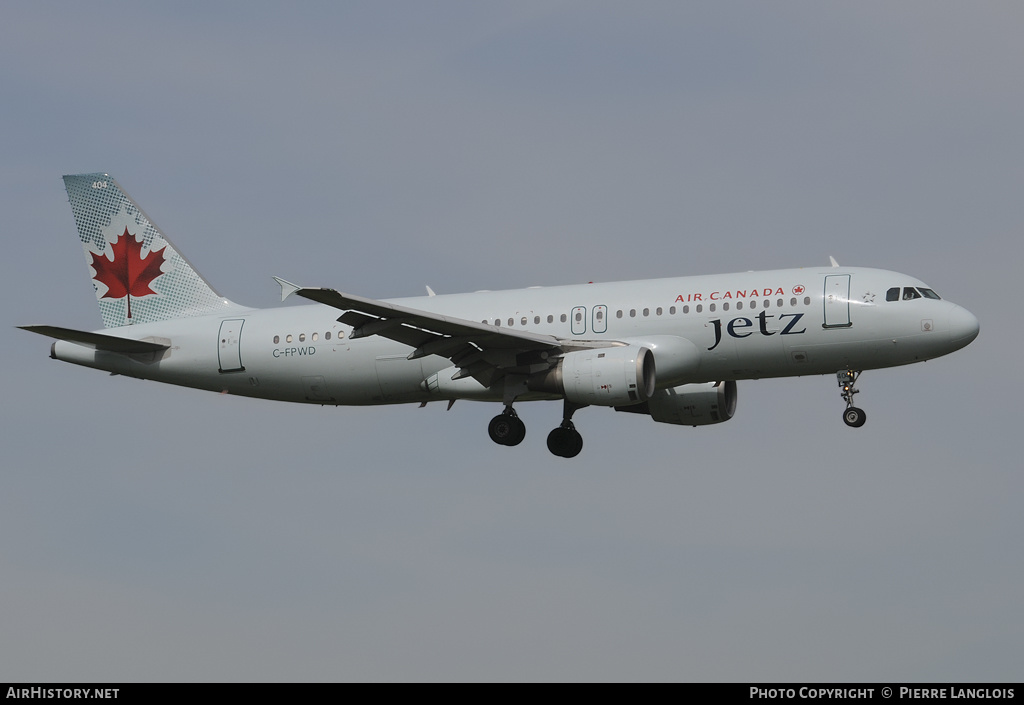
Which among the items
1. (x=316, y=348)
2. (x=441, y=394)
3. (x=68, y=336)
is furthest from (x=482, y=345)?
(x=68, y=336)

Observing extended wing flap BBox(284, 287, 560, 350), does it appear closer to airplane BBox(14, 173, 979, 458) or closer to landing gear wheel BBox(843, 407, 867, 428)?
airplane BBox(14, 173, 979, 458)

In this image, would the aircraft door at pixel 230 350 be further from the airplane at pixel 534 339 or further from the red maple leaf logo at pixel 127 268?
the red maple leaf logo at pixel 127 268

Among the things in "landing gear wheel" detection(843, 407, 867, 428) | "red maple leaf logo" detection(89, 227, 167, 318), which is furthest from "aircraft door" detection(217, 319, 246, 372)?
"landing gear wheel" detection(843, 407, 867, 428)

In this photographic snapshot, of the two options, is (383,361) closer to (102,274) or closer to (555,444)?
(555,444)

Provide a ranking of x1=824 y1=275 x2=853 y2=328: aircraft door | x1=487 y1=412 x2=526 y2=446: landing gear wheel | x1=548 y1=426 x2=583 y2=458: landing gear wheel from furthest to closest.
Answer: x1=548 y1=426 x2=583 y2=458: landing gear wheel
x1=487 y1=412 x2=526 y2=446: landing gear wheel
x1=824 y1=275 x2=853 y2=328: aircraft door

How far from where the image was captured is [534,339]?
124ft

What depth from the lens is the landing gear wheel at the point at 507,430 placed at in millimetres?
39875

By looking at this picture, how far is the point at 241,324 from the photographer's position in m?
42.5

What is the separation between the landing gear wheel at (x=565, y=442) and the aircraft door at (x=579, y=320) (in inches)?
141

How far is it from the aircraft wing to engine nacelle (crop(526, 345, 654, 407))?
0.77 m

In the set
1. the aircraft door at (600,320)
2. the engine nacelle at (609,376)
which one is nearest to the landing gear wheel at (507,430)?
the engine nacelle at (609,376)

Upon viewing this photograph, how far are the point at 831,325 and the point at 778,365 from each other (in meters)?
1.66

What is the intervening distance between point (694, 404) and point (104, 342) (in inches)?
661

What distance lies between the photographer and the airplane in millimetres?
37000
